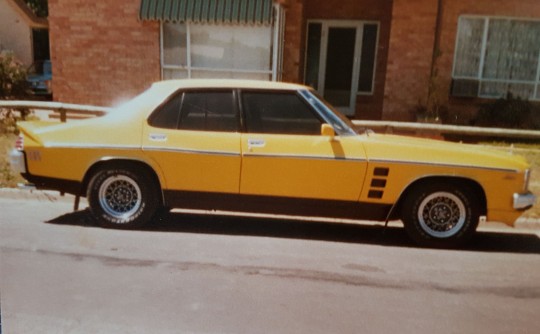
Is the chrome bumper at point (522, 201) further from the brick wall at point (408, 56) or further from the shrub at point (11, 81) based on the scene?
the shrub at point (11, 81)

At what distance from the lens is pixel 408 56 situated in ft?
39.2

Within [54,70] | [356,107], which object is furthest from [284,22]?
[54,70]

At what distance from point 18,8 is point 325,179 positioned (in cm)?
2898

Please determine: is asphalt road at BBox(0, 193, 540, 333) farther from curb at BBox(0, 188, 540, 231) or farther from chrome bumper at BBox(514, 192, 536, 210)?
curb at BBox(0, 188, 540, 231)

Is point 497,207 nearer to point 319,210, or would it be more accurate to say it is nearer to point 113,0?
point 319,210

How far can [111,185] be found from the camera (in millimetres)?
5266

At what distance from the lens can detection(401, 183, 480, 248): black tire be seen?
491 centimetres

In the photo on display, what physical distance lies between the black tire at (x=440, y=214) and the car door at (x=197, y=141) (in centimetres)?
184

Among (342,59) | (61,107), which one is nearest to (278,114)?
(61,107)

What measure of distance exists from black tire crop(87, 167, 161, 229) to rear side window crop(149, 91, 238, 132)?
0.65m

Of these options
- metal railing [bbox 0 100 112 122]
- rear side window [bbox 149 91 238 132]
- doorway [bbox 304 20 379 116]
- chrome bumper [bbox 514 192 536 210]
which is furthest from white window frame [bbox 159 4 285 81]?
chrome bumper [bbox 514 192 536 210]

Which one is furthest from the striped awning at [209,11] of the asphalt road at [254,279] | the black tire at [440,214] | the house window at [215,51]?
the black tire at [440,214]

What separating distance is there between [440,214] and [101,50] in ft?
33.6

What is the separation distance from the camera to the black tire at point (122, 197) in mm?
5172
